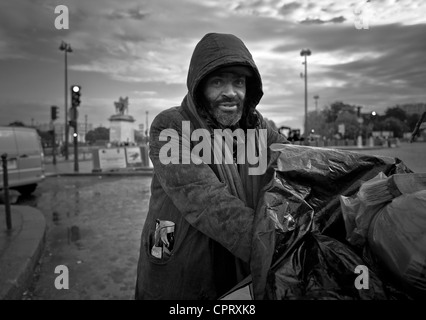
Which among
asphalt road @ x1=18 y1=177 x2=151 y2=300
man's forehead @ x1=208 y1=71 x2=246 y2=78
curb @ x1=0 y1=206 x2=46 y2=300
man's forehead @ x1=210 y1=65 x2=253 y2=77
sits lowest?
asphalt road @ x1=18 y1=177 x2=151 y2=300

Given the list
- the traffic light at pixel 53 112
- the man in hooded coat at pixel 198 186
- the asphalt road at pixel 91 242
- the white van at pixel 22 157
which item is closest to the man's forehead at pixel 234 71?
the man in hooded coat at pixel 198 186

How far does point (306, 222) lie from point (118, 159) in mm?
16756

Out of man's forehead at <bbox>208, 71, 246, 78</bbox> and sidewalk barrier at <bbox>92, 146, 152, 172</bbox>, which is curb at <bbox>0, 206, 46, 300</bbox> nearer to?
man's forehead at <bbox>208, 71, 246, 78</bbox>

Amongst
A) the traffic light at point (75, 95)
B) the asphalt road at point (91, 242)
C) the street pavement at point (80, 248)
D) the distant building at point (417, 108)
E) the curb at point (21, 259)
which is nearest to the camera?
the distant building at point (417, 108)

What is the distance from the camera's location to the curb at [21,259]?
3252 mm

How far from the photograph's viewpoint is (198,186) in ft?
4.41

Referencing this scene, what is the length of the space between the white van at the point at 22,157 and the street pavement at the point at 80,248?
1.79 meters

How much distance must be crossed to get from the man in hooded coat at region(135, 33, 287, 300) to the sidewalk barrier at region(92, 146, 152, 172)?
1546cm

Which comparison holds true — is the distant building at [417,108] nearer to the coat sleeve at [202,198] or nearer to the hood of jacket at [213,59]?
the hood of jacket at [213,59]

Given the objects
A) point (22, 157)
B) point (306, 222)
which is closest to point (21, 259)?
point (306, 222)

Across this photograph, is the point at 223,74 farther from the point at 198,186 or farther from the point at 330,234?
the point at 330,234

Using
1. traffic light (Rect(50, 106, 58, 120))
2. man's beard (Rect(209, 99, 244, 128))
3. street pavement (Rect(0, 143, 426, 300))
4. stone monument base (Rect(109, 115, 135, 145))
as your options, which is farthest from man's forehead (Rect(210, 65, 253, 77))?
stone monument base (Rect(109, 115, 135, 145))

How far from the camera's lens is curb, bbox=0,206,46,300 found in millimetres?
3252
